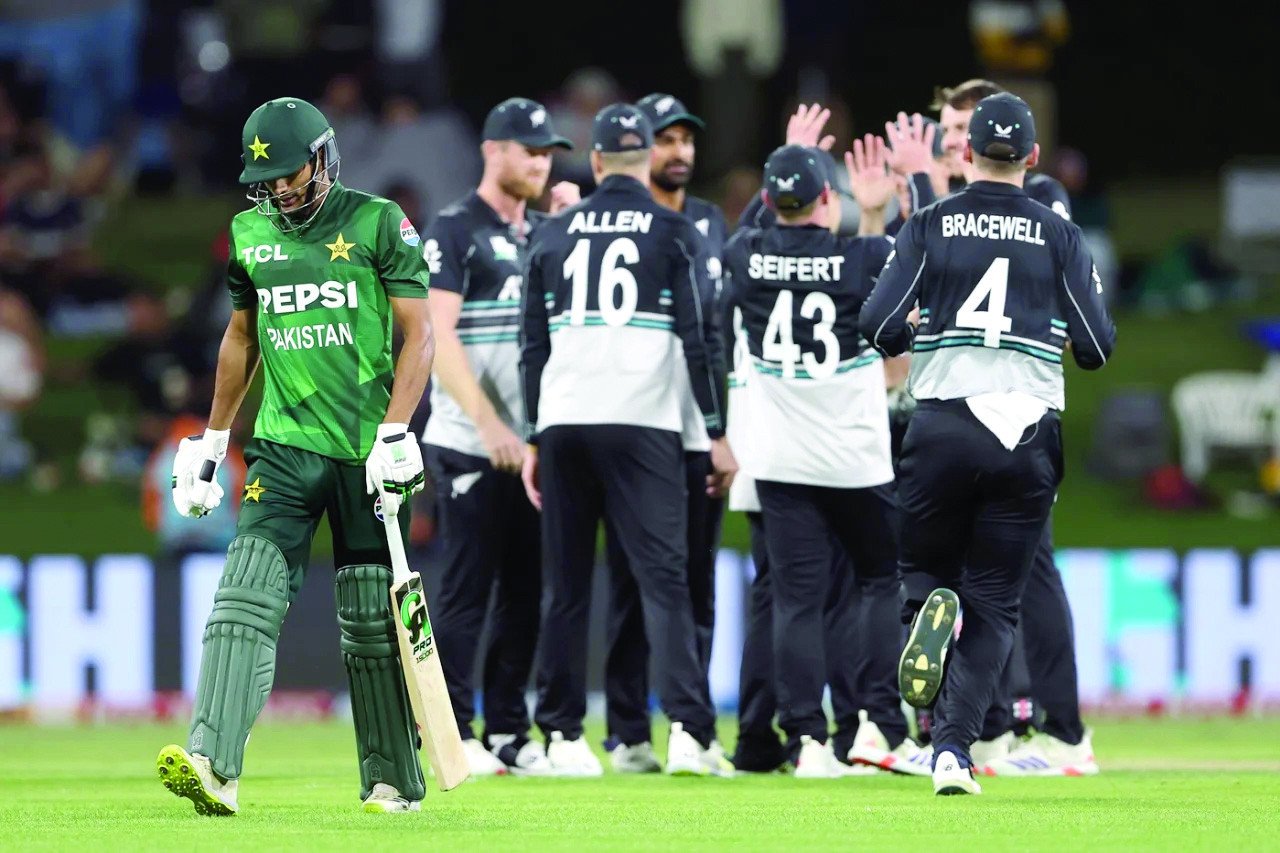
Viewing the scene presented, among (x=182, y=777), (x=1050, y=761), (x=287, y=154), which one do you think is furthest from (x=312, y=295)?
(x=1050, y=761)

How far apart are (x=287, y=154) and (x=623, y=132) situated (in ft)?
7.87

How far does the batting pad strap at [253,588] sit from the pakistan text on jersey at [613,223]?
101 inches

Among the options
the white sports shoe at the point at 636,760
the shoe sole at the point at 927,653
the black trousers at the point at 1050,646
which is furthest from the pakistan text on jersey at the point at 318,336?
the black trousers at the point at 1050,646

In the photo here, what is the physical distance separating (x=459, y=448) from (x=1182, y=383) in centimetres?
833

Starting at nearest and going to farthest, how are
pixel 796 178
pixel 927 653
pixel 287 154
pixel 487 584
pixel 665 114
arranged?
1. pixel 287 154
2. pixel 927 653
3. pixel 796 178
4. pixel 487 584
5. pixel 665 114

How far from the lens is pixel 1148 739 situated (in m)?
12.0

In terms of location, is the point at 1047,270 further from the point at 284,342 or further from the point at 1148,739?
the point at 1148,739

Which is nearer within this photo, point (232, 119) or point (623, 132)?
point (623, 132)

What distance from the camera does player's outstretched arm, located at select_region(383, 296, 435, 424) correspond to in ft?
23.0

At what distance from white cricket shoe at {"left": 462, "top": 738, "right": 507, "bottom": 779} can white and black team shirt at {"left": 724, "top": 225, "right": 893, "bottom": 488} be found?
156 centimetres

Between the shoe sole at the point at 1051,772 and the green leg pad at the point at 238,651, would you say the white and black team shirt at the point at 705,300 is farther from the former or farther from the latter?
the green leg pad at the point at 238,651

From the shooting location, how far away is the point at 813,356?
9078 millimetres

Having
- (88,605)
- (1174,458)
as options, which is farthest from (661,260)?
(1174,458)

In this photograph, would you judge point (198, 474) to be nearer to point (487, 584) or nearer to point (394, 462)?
point (394, 462)
